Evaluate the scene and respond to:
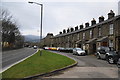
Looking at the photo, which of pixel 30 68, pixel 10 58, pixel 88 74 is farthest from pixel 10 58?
pixel 88 74

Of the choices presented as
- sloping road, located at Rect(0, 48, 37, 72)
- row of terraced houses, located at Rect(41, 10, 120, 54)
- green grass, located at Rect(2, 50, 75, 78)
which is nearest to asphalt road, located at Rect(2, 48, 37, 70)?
sloping road, located at Rect(0, 48, 37, 72)

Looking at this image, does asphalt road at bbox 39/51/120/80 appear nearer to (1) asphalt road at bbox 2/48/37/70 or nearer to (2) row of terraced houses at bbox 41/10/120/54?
(1) asphalt road at bbox 2/48/37/70

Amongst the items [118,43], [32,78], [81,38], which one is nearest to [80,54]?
[118,43]

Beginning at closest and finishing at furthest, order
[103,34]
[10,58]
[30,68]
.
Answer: [30,68]
[10,58]
[103,34]

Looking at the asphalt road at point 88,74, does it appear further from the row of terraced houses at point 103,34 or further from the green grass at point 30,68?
the row of terraced houses at point 103,34

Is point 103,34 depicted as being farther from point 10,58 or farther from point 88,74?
point 88,74

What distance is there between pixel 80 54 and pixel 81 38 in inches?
453

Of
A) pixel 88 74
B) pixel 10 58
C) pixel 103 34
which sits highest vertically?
pixel 103 34

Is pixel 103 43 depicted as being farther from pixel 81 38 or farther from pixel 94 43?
pixel 81 38

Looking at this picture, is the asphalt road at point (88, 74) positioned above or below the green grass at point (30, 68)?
below

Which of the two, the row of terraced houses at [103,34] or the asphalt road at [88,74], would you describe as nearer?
the asphalt road at [88,74]

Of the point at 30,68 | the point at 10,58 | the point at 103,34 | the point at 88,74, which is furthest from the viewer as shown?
the point at 103,34

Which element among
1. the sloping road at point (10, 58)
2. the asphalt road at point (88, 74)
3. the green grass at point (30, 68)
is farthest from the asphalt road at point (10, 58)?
the asphalt road at point (88, 74)

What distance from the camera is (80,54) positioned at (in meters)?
32.3
